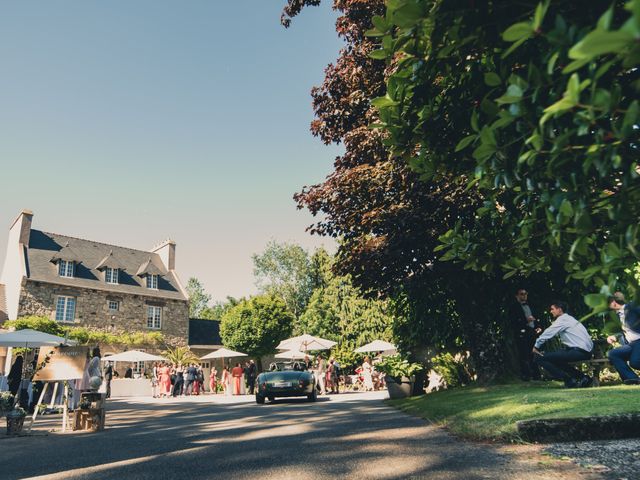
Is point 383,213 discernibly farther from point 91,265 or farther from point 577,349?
point 91,265

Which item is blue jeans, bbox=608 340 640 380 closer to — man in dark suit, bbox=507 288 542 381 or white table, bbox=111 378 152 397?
man in dark suit, bbox=507 288 542 381

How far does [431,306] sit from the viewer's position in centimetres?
1335

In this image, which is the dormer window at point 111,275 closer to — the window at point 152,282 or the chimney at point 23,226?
the window at point 152,282

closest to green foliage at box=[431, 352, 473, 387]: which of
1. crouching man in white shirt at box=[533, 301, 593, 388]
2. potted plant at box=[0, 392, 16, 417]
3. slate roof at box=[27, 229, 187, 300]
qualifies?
crouching man in white shirt at box=[533, 301, 593, 388]

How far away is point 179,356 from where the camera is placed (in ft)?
114

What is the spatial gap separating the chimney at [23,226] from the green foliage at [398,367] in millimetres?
28760

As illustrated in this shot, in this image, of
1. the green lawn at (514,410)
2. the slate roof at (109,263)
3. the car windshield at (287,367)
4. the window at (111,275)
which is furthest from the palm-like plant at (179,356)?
the green lawn at (514,410)

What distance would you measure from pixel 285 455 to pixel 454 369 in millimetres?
9476

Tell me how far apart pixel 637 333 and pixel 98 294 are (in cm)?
3417

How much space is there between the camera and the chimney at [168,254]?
41.6 m

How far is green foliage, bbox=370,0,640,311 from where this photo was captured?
6.34 feet

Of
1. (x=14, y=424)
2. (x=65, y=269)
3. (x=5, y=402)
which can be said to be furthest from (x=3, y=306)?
(x=14, y=424)

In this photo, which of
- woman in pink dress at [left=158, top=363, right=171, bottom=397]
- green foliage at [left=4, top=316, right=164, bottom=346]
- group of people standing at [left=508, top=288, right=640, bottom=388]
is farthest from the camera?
green foliage at [left=4, top=316, right=164, bottom=346]

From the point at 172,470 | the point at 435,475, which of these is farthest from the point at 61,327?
the point at 435,475
